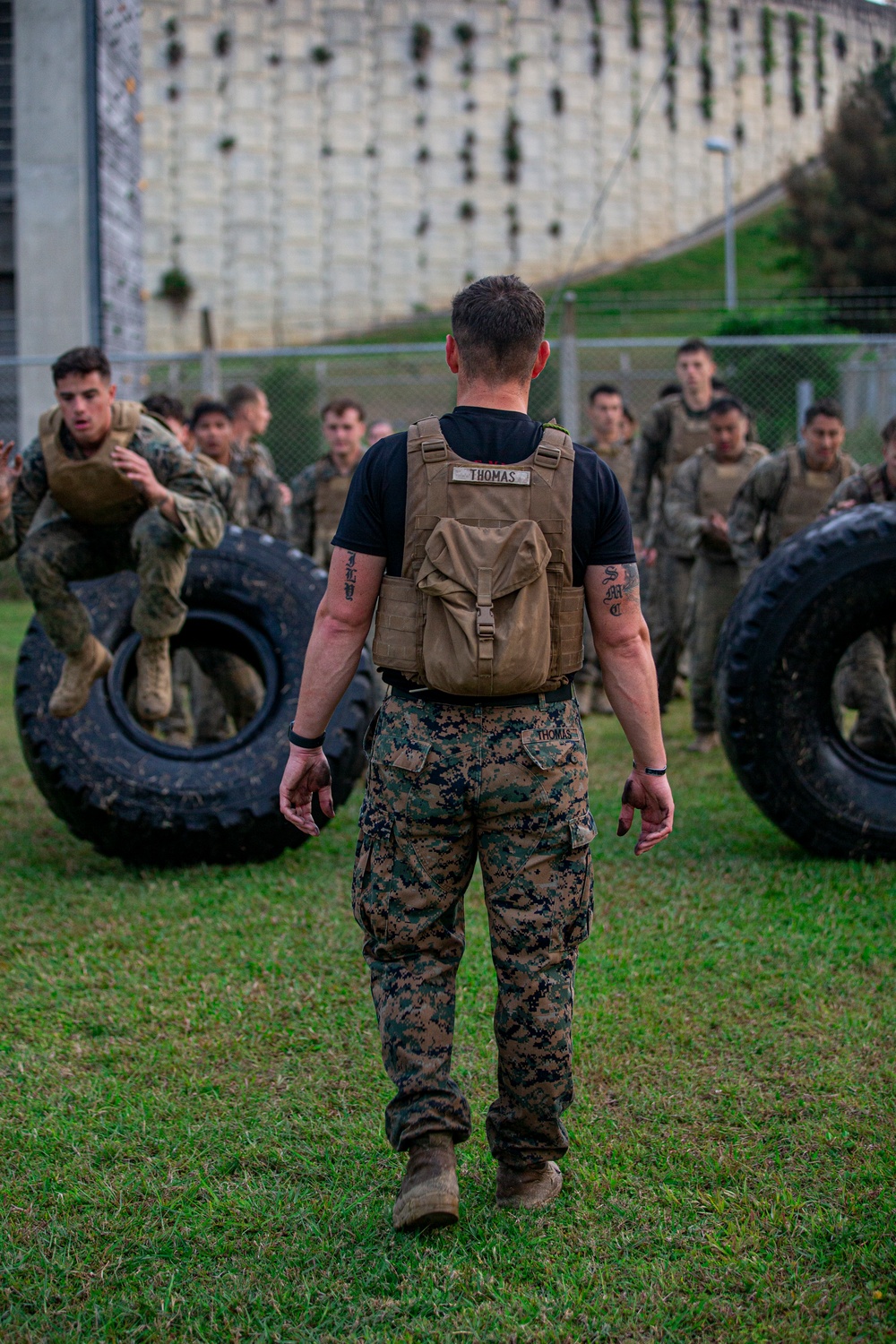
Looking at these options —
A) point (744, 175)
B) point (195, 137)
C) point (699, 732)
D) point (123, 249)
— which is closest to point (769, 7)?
point (744, 175)

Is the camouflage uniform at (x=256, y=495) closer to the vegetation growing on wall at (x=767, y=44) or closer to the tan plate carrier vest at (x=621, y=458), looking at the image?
the tan plate carrier vest at (x=621, y=458)

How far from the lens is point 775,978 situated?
414 centimetres

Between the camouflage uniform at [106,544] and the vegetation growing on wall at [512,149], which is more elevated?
the vegetation growing on wall at [512,149]

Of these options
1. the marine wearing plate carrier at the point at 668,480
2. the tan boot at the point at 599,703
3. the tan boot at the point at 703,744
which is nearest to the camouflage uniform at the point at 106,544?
the tan boot at the point at 703,744

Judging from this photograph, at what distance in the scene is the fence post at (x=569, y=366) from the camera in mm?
11094

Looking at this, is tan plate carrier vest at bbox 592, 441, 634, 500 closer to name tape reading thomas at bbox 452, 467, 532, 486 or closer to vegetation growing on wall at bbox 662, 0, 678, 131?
name tape reading thomas at bbox 452, 467, 532, 486

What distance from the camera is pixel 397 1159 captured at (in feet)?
10.0

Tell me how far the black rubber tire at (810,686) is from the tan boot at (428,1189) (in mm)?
2933

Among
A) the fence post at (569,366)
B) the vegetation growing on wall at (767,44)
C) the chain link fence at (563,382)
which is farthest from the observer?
the vegetation growing on wall at (767,44)

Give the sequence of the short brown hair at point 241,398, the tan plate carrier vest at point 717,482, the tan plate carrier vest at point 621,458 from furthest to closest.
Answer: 1. the tan plate carrier vest at point 621,458
2. the short brown hair at point 241,398
3. the tan plate carrier vest at point 717,482

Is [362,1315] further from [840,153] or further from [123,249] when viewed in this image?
[840,153]

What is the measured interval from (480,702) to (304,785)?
0.46 m

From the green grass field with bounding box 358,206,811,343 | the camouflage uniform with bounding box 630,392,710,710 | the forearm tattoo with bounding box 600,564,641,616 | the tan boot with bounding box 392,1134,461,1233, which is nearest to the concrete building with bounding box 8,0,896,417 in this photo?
the green grass field with bounding box 358,206,811,343

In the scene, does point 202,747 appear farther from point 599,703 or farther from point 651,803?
point 599,703
